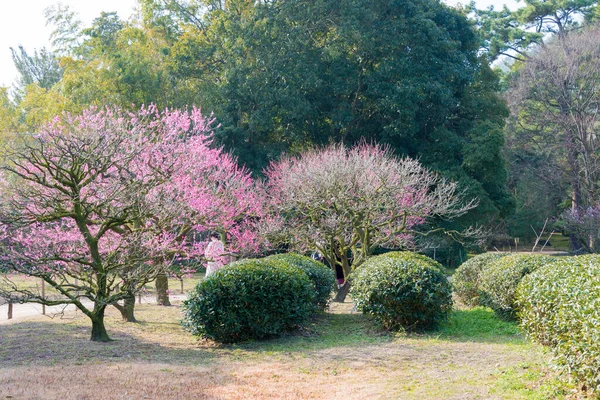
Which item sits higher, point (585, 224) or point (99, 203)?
point (585, 224)

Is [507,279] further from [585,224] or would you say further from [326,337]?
[585,224]

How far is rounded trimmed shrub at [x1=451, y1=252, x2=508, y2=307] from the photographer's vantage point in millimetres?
10547

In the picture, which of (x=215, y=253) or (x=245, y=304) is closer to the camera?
(x=245, y=304)

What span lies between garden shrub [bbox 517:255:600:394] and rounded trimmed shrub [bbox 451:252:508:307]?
4.29m

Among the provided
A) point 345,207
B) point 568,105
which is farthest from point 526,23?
point 345,207

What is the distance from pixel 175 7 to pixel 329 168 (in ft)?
59.7

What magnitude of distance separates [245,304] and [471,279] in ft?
16.7

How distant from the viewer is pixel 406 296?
25.7 ft

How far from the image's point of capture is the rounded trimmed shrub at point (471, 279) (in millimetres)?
10547

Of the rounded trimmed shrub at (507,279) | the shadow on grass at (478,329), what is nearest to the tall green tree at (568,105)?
Answer: the rounded trimmed shrub at (507,279)

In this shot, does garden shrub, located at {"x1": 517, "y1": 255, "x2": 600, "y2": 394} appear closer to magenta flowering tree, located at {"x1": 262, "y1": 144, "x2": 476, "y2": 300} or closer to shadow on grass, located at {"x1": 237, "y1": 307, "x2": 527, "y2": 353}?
shadow on grass, located at {"x1": 237, "y1": 307, "x2": 527, "y2": 353}

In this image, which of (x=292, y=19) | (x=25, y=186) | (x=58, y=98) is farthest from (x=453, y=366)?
(x=58, y=98)

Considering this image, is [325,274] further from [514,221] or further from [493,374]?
[514,221]

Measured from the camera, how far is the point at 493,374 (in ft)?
17.7
